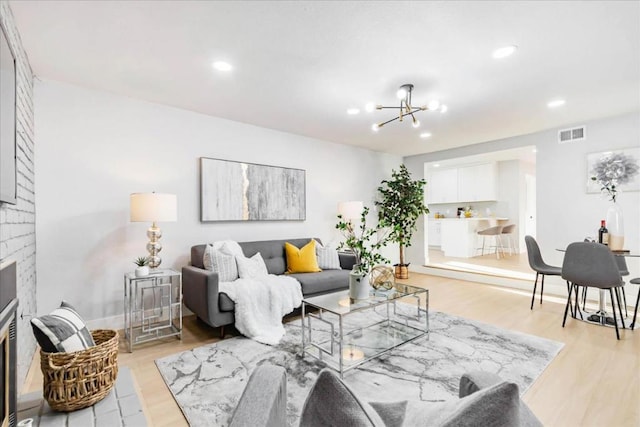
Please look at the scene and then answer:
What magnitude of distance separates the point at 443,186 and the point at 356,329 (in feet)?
23.0

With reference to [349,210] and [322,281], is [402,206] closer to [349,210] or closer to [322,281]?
[349,210]

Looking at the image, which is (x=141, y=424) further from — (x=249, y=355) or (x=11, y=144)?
(x=11, y=144)

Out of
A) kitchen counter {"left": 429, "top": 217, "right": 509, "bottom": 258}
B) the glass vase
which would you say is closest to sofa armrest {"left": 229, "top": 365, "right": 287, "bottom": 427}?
the glass vase

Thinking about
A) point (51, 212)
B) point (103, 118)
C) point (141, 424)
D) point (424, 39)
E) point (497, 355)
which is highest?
point (424, 39)

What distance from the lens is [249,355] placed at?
2.59m

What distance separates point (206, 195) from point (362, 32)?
2.58 meters

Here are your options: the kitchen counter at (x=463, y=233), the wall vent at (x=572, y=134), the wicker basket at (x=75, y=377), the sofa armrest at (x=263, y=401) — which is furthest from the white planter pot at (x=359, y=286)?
the kitchen counter at (x=463, y=233)

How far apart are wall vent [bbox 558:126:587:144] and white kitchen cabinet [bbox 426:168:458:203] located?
4.13m

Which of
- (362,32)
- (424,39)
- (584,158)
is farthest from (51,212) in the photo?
(584,158)

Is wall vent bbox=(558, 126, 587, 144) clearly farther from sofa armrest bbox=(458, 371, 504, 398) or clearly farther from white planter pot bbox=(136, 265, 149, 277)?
white planter pot bbox=(136, 265, 149, 277)

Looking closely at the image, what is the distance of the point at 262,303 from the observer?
3.10 m

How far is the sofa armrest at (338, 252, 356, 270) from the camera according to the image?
14.1 ft

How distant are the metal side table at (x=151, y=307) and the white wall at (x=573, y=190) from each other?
5.11 metres

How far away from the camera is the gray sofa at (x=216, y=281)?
2883mm
